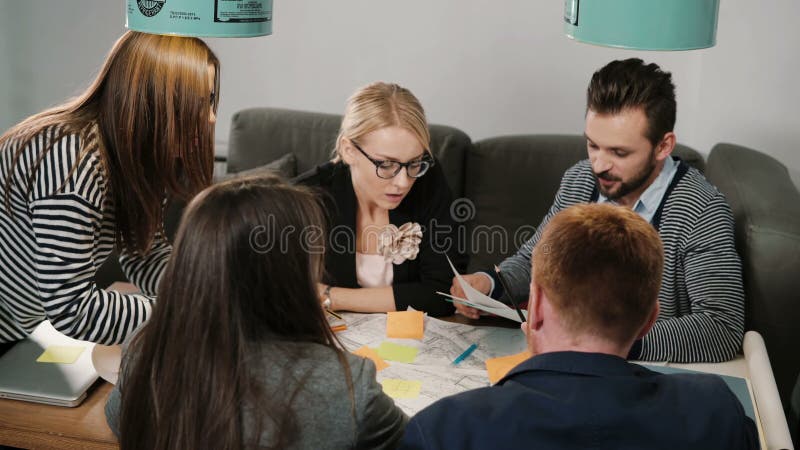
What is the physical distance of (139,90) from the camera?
1822 millimetres

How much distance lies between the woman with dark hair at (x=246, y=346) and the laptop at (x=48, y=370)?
498mm

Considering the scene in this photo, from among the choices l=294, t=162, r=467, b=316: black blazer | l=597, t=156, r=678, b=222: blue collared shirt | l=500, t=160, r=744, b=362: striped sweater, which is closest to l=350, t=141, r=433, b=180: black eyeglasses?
l=294, t=162, r=467, b=316: black blazer

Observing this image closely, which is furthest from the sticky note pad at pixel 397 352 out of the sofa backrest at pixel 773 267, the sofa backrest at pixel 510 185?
the sofa backrest at pixel 510 185

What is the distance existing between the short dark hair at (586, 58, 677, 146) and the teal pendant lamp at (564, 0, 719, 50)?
28.8 inches

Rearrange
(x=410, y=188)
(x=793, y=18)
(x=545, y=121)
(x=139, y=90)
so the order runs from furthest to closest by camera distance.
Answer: (x=545, y=121), (x=793, y=18), (x=410, y=188), (x=139, y=90)

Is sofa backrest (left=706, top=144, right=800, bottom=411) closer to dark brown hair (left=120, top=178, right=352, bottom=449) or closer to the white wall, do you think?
the white wall

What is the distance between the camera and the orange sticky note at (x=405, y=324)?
2080 millimetres

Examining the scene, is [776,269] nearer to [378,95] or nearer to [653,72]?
[653,72]

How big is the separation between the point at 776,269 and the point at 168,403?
Answer: 1.72m

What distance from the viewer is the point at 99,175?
1801 millimetres

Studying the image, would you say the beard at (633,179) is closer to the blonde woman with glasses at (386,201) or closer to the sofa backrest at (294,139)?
the blonde woman with glasses at (386,201)

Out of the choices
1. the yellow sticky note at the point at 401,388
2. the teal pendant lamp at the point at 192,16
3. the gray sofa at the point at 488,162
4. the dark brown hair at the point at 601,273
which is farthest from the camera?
the gray sofa at the point at 488,162

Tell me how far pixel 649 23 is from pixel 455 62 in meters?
1.93

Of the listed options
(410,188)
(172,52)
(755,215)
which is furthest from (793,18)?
(172,52)
